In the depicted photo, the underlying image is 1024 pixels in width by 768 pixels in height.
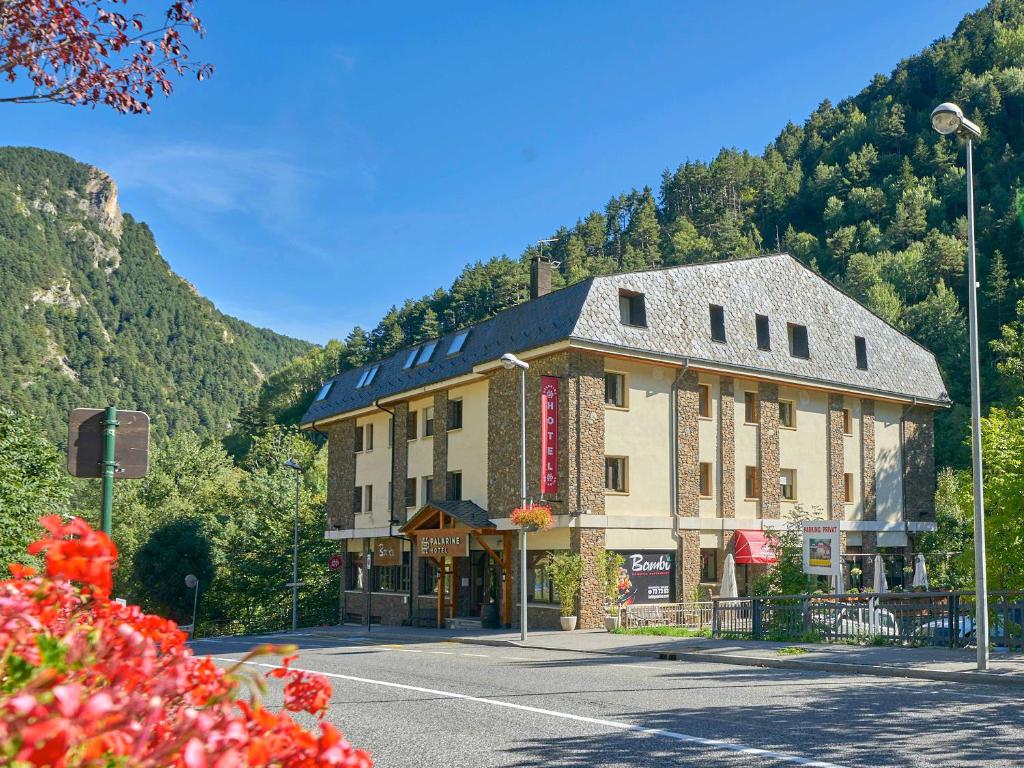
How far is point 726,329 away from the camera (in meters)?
35.4

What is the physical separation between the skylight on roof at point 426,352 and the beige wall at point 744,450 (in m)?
11.6

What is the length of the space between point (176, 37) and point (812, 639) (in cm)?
1937

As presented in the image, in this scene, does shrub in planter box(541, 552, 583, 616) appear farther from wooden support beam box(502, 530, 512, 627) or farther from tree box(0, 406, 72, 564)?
tree box(0, 406, 72, 564)

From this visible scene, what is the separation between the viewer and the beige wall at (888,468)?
39719 mm

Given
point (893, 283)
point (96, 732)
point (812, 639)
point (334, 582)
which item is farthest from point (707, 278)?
point (893, 283)

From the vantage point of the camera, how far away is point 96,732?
78.9 inches

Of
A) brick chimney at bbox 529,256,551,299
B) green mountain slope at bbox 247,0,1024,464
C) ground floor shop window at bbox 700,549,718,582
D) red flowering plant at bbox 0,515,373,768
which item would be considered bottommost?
ground floor shop window at bbox 700,549,718,582

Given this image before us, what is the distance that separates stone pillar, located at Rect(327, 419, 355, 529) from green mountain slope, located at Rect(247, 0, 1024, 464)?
140ft

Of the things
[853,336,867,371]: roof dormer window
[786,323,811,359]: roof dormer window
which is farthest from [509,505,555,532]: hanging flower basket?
[853,336,867,371]: roof dormer window

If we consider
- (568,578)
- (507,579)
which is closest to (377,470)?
(507,579)

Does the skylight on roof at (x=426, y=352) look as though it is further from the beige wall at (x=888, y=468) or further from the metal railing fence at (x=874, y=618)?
the beige wall at (x=888, y=468)

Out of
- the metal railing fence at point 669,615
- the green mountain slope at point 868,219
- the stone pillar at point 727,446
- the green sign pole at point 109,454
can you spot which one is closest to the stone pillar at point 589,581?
the metal railing fence at point 669,615

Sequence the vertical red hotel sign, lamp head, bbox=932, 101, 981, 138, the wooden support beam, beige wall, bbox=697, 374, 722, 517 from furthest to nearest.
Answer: beige wall, bbox=697, 374, 722, 517
the wooden support beam
the vertical red hotel sign
lamp head, bbox=932, 101, 981, 138

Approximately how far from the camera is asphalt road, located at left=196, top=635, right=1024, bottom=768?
9.28 metres
